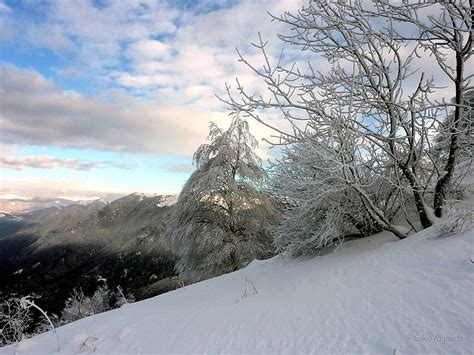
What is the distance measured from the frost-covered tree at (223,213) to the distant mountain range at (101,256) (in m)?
26.9

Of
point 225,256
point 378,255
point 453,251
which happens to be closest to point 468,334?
point 453,251

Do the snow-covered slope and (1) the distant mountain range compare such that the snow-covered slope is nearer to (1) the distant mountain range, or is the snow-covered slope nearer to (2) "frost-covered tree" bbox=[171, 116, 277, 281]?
(2) "frost-covered tree" bbox=[171, 116, 277, 281]

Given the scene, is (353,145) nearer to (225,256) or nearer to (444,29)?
(444,29)

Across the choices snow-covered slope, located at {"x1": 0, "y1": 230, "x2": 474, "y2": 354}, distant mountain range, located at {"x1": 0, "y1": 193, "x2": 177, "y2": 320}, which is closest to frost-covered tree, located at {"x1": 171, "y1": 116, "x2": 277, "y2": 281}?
snow-covered slope, located at {"x1": 0, "y1": 230, "x2": 474, "y2": 354}

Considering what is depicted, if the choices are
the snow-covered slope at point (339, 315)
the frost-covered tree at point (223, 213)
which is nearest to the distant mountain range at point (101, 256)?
the frost-covered tree at point (223, 213)

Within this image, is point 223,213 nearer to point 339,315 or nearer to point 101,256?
point 339,315

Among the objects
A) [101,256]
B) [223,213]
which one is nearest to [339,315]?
[223,213]

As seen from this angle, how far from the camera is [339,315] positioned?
2896mm

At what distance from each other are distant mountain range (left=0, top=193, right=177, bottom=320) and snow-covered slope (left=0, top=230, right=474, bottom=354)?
38.0m

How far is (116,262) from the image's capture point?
3364 inches

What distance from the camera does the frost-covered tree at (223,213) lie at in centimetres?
1509

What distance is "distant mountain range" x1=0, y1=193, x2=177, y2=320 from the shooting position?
65.8 meters

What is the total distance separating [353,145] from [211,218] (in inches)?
467

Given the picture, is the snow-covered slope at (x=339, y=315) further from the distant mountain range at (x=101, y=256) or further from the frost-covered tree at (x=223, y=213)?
the distant mountain range at (x=101, y=256)
